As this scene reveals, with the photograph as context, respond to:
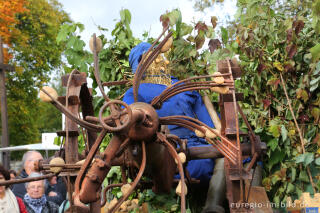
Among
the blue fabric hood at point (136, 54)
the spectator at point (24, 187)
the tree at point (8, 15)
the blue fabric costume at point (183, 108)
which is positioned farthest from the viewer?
the tree at point (8, 15)

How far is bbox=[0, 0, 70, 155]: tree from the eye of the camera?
15.7m

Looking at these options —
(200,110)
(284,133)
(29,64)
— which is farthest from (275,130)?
(29,64)

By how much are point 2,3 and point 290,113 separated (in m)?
12.7

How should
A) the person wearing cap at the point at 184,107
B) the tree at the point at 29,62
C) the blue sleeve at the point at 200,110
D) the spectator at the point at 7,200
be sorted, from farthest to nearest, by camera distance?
the tree at the point at 29,62 → the spectator at the point at 7,200 → the blue sleeve at the point at 200,110 → the person wearing cap at the point at 184,107

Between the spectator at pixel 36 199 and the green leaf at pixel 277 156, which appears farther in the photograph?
the spectator at pixel 36 199

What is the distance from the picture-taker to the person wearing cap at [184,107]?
2.77m

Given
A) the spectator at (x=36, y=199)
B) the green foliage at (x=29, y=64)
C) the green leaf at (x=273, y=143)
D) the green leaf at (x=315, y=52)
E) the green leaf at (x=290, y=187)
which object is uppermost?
the green foliage at (x=29, y=64)

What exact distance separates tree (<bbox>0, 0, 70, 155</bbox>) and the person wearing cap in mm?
12630

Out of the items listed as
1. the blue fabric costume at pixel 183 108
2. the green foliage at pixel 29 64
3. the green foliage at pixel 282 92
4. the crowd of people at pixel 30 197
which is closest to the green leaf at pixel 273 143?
the green foliage at pixel 282 92

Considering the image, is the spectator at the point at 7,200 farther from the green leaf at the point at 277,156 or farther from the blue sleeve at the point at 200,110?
the green leaf at the point at 277,156

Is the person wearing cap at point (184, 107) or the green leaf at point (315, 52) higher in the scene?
the green leaf at point (315, 52)

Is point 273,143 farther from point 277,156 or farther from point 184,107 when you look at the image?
point 184,107

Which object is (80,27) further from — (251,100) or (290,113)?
(290,113)

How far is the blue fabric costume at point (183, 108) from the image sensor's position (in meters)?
2.96
